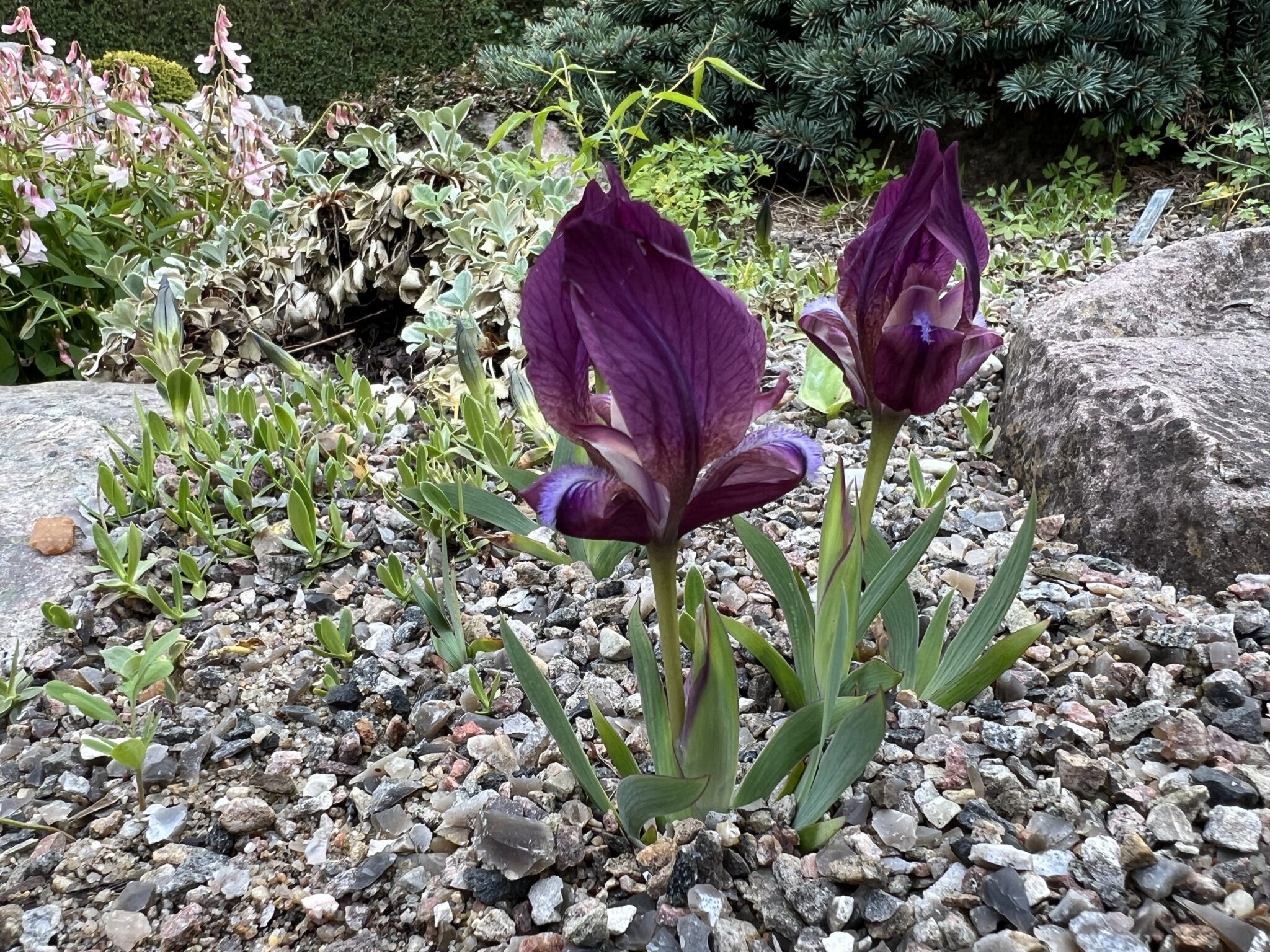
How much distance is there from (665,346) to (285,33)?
9.03 meters

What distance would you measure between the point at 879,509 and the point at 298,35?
837cm

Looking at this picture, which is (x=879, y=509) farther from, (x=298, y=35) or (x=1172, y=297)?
(x=298, y=35)

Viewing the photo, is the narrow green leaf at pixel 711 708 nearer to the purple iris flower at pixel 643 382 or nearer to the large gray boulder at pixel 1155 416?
the purple iris flower at pixel 643 382

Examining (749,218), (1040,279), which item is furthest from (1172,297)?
(749,218)

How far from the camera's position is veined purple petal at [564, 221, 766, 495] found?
0.59 meters

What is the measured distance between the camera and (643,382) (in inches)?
24.8

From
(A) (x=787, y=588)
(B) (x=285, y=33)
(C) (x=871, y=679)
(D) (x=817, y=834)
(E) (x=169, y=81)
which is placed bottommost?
(D) (x=817, y=834)

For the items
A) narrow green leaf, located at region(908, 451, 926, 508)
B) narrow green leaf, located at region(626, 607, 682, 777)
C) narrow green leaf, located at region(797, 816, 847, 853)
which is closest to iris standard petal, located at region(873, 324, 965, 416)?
narrow green leaf, located at region(626, 607, 682, 777)

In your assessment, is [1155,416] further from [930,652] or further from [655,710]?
[655,710]

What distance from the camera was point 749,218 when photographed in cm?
441

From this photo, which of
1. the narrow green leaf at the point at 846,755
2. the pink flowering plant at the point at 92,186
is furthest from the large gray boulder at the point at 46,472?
the narrow green leaf at the point at 846,755

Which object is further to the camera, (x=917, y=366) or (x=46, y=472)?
(x=46, y=472)

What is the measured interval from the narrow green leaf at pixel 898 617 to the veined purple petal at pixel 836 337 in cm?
26

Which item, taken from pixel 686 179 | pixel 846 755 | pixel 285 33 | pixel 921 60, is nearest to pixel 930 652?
pixel 846 755
